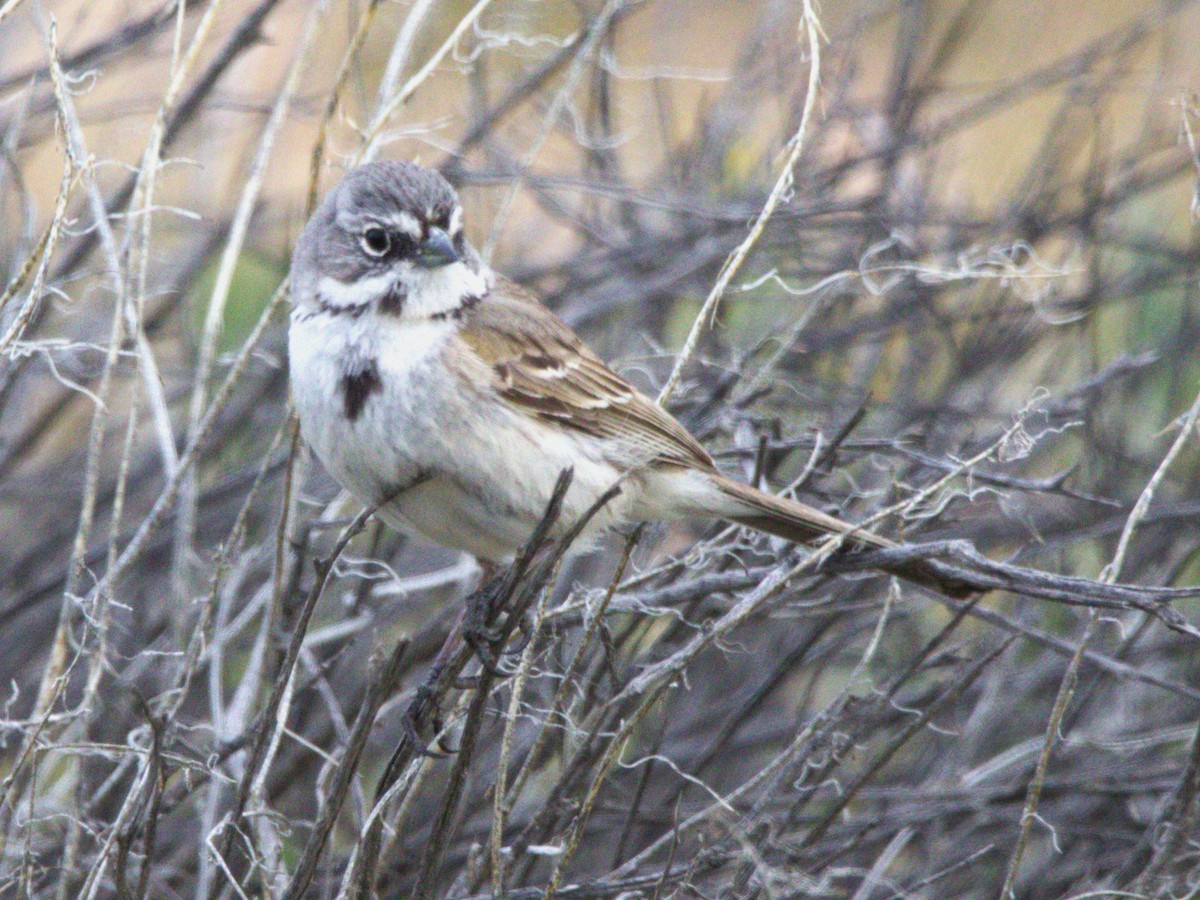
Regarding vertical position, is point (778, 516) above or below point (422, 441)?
below

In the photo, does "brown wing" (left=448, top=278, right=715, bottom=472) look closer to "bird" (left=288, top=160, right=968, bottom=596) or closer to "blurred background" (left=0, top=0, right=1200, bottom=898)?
"bird" (left=288, top=160, right=968, bottom=596)

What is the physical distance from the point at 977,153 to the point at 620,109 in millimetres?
2290

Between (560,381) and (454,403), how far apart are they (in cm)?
47

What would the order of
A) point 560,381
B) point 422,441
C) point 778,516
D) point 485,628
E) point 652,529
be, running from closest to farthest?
1. point 485,628
2. point 422,441
3. point 778,516
4. point 560,381
5. point 652,529

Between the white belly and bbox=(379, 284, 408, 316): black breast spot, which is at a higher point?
bbox=(379, 284, 408, 316): black breast spot

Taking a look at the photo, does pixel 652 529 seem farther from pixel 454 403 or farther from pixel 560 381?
pixel 454 403

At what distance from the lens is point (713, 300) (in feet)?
10.3

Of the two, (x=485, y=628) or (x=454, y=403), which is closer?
(x=485, y=628)

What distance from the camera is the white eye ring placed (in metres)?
3.69

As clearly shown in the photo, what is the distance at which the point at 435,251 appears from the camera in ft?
12.1

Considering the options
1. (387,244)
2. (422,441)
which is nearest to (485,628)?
(422,441)

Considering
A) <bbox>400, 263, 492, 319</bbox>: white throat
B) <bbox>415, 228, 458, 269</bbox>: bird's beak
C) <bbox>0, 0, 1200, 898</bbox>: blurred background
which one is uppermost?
<bbox>415, 228, 458, 269</bbox>: bird's beak

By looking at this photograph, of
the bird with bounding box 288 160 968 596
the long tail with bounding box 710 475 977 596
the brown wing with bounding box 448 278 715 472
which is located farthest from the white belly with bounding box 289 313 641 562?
the long tail with bounding box 710 475 977 596

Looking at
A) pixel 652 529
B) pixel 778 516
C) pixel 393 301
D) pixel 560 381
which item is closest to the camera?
pixel 393 301
